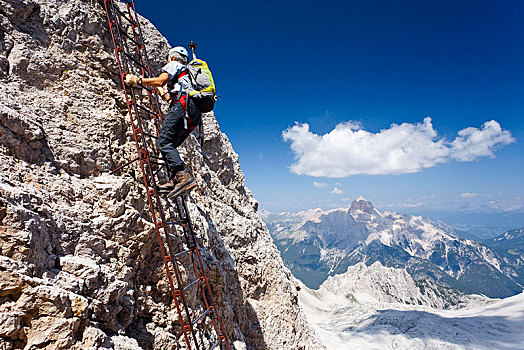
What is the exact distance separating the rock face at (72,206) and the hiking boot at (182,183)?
1.54 metres

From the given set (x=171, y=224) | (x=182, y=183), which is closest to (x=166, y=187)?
(x=182, y=183)

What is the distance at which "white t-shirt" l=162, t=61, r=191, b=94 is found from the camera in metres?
5.93

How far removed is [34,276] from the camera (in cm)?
419

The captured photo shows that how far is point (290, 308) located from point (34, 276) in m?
11.6

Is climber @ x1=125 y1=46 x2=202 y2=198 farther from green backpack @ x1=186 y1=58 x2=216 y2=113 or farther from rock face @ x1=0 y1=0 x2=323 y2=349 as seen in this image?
rock face @ x1=0 y1=0 x2=323 y2=349

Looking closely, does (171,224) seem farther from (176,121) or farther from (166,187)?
(176,121)

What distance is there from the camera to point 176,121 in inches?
234

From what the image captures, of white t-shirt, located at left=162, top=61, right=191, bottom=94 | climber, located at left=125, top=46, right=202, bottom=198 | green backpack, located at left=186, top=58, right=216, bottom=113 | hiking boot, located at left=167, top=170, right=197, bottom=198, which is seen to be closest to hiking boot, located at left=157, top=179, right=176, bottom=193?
climber, located at left=125, top=46, right=202, bottom=198

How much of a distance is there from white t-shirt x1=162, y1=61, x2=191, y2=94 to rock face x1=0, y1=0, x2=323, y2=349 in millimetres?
2678

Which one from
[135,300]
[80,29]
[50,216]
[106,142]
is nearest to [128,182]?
[106,142]

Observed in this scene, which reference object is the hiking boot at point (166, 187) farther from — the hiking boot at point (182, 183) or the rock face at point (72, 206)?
the rock face at point (72, 206)

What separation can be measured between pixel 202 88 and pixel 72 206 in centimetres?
409

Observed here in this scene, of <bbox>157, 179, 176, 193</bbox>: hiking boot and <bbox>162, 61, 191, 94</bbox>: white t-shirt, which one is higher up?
<bbox>162, 61, 191, 94</bbox>: white t-shirt

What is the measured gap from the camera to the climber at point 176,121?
591 cm
